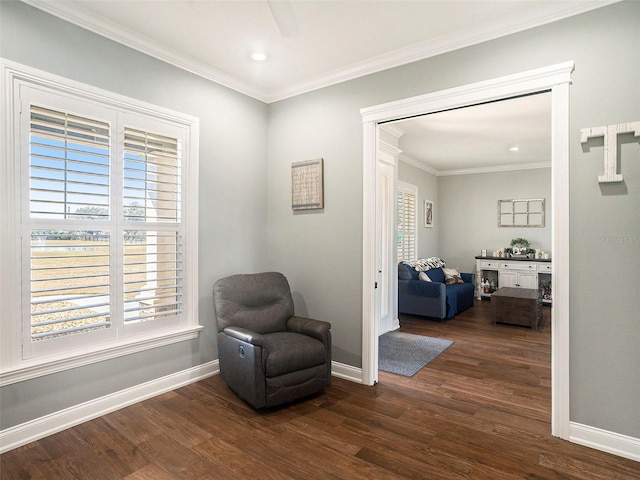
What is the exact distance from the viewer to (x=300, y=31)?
2789 mm

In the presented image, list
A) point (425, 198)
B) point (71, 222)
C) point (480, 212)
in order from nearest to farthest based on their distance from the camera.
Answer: point (71, 222), point (425, 198), point (480, 212)

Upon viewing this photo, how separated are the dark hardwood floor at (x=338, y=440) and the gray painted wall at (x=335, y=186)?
305 millimetres

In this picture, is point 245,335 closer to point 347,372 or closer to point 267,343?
point 267,343

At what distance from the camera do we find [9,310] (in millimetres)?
2283

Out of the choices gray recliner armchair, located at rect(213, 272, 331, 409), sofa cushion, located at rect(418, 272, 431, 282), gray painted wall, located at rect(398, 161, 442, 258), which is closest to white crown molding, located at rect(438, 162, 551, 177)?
gray painted wall, located at rect(398, 161, 442, 258)

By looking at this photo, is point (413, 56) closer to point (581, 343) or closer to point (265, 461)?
point (581, 343)

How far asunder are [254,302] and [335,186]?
135 cm

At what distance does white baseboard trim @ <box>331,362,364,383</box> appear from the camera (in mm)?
3367

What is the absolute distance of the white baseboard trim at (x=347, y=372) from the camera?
3.37 metres

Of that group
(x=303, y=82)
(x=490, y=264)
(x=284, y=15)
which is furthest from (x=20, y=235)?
(x=490, y=264)

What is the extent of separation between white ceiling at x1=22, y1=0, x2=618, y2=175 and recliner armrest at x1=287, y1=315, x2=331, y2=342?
2.29 m

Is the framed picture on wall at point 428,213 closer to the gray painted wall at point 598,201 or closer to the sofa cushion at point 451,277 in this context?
the sofa cushion at point 451,277

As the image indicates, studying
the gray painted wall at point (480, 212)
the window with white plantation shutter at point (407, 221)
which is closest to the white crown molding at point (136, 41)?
the window with white plantation shutter at point (407, 221)

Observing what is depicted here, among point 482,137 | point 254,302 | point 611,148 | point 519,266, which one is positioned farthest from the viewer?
point 519,266
